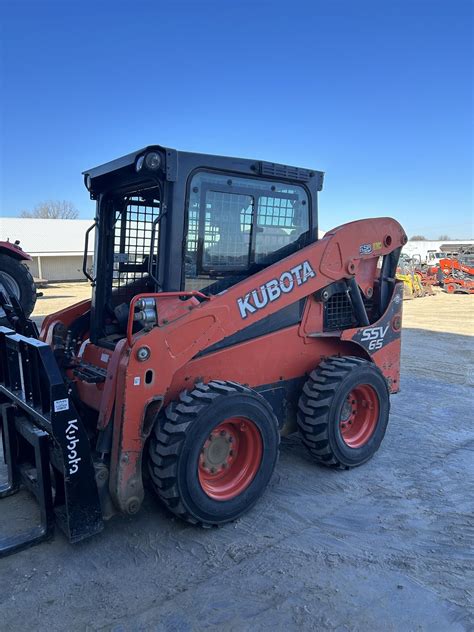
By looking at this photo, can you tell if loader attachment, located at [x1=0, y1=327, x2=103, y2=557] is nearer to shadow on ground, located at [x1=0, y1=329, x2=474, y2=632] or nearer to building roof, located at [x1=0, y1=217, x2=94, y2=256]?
shadow on ground, located at [x1=0, y1=329, x2=474, y2=632]

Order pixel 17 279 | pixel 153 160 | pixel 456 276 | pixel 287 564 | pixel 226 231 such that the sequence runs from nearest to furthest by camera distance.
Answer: pixel 287 564, pixel 153 160, pixel 226 231, pixel 17 279, pixel 456 276

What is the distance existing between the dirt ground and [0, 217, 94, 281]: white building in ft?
89.4

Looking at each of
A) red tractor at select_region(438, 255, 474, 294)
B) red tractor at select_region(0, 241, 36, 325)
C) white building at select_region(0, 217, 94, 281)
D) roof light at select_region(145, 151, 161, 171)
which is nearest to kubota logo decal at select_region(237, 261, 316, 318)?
roof light at select_region(145, 151, 161, 171)

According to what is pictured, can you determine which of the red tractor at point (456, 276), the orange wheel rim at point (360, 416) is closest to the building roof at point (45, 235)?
the red tractor at point (456, 276)

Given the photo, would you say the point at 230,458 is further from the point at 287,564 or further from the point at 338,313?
the point at 338,313

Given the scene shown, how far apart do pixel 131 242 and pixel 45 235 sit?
96.7 feet

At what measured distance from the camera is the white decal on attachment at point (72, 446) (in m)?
2.91

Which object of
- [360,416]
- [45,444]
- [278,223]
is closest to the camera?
[45,444]

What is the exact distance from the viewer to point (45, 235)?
31359mm

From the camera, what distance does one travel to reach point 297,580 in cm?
288

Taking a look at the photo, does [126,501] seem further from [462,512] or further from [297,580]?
[462,512]

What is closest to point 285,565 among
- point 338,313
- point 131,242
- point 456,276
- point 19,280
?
point 338,313

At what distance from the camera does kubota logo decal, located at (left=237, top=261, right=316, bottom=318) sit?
366 cm

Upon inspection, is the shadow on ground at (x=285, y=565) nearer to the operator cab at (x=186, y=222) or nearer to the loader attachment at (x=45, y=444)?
the loader attachment at (x=45, y=444)
